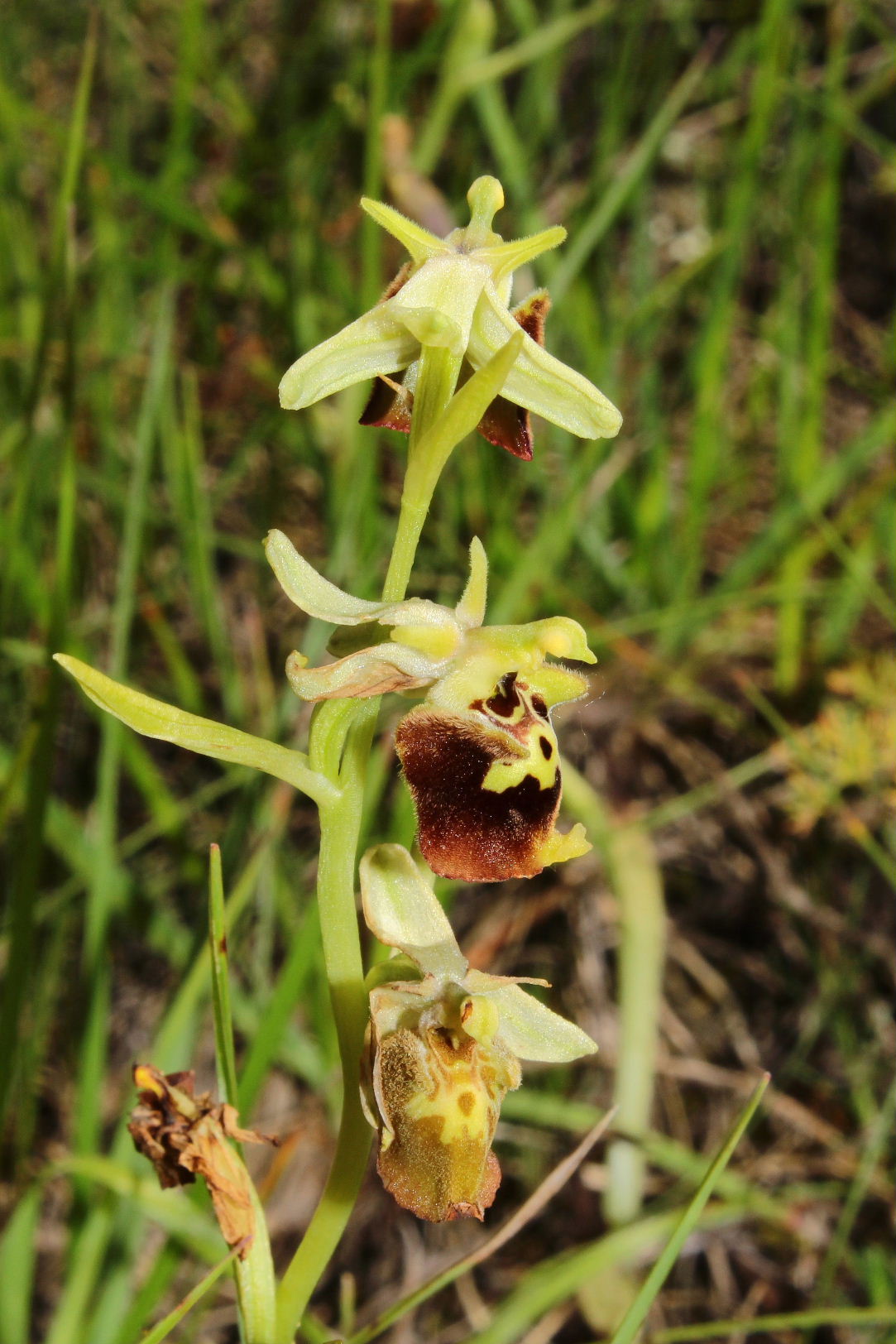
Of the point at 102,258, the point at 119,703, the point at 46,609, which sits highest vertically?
the point at 119,703

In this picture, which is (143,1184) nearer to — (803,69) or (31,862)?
(31,862)

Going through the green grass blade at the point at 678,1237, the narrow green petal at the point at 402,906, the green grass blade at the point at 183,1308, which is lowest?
the green grass blade at the point at 183,1308

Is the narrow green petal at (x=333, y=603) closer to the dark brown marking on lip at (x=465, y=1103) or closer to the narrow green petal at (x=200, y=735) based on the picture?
the narrow green petal at (x=200, y=735)

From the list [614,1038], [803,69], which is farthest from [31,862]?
[803,69]

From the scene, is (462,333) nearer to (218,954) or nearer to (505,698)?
(505,698)

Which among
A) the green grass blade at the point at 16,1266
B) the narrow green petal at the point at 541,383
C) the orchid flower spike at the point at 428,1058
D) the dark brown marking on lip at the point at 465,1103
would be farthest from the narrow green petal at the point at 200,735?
the green grass blade at the point at 16,1266

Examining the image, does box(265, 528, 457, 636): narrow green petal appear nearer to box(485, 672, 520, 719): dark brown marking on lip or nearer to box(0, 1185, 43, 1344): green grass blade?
box(485, 672, 520, 719): dark brown marking on lip

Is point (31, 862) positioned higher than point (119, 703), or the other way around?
point (119, 703)
